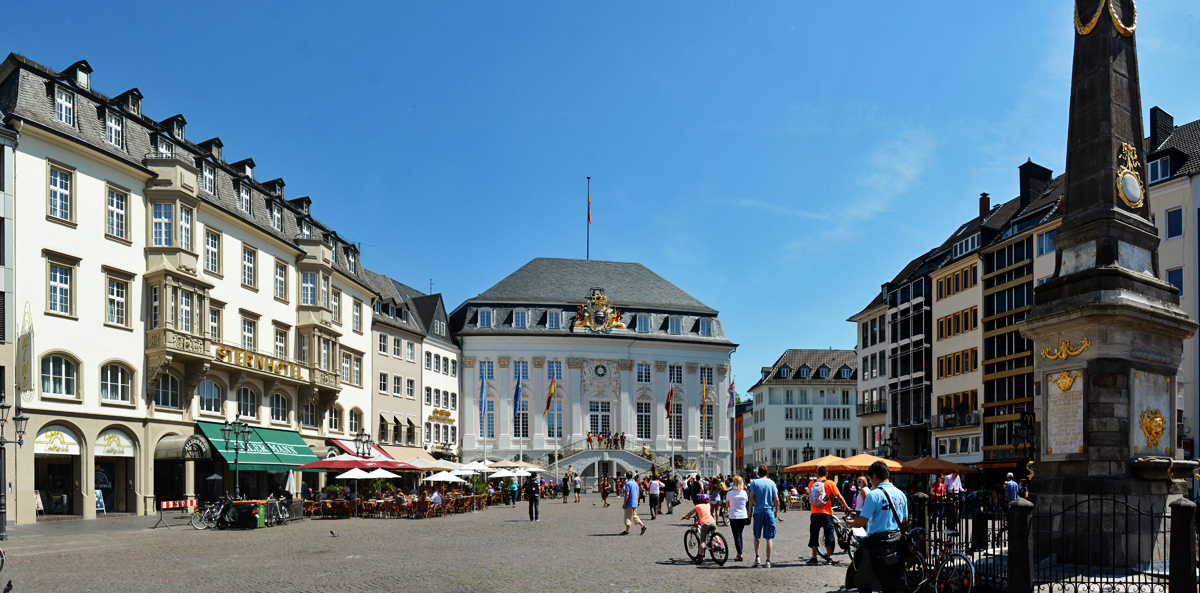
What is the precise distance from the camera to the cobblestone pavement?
16.8 metres

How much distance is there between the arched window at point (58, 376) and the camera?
3622cm

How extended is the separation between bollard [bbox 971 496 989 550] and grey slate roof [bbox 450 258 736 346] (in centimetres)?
7229

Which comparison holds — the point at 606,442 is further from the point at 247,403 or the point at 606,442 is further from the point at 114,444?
the point at 114,444

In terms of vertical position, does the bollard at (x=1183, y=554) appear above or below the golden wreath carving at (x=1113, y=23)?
below

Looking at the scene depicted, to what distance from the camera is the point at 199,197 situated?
44.2m

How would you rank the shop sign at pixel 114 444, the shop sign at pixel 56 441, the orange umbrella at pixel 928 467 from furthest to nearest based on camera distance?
the orange umbrella at pixel 928 467 → the shop sign at pixel 114 444 → the shop sign at pixel 56 441


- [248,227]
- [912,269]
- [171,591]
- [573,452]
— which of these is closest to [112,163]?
[248,227]

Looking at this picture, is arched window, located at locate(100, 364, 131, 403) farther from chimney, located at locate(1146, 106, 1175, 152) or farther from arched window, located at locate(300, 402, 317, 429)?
chimney, located at locate(1146, 106, 1175, 152)

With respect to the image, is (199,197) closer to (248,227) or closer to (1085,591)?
(248,227)

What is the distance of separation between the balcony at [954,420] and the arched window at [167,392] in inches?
1699

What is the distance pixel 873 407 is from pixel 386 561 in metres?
63.6

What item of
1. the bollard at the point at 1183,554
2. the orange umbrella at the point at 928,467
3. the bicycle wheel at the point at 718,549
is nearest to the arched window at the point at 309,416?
the orange umbrella at the point at 928,467

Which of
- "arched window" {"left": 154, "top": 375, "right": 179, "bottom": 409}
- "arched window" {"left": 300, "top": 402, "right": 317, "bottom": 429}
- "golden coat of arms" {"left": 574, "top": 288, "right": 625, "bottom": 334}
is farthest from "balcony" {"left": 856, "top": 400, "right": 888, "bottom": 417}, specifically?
"arched window" {"left": 154, "top": 375, "right": 179, "bottom": 409}

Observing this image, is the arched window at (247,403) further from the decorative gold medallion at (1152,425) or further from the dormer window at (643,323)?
the dormer window at (643,323)
